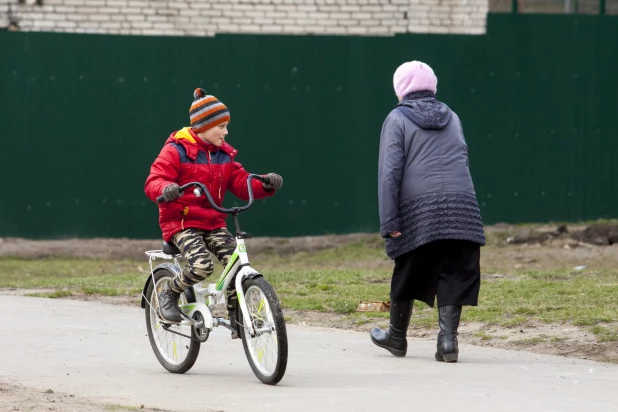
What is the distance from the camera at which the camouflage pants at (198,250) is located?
250 inches

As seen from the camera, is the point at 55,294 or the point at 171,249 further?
the point at 55,294

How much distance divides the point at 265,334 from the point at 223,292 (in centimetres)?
41

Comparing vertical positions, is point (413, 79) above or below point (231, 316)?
above

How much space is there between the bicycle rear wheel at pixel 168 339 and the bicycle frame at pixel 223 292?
0.35 ft

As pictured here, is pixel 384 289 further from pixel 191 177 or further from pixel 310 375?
pixel 191 177

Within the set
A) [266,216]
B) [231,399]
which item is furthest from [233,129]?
[231,399]

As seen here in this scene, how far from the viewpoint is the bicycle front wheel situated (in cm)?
590

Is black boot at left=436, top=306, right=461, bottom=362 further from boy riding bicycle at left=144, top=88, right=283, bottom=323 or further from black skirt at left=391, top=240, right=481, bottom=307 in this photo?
boy riding bicycle at left=144, top=88, right=283, bottom=323

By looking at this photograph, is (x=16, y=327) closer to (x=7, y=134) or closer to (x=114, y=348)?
(x=114, y=348)

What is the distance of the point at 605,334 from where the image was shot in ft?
24.4

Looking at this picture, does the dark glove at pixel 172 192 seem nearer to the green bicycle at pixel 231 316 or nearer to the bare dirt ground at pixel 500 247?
the green bicycle at pixel 231 316

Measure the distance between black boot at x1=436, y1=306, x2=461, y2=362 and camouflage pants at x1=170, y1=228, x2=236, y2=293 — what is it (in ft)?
4.09

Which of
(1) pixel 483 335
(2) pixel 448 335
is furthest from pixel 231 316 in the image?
(1) pixel 483 335

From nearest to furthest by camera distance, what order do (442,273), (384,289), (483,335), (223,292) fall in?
(223,292) → (442,273) → (483,335) → (384,289)
